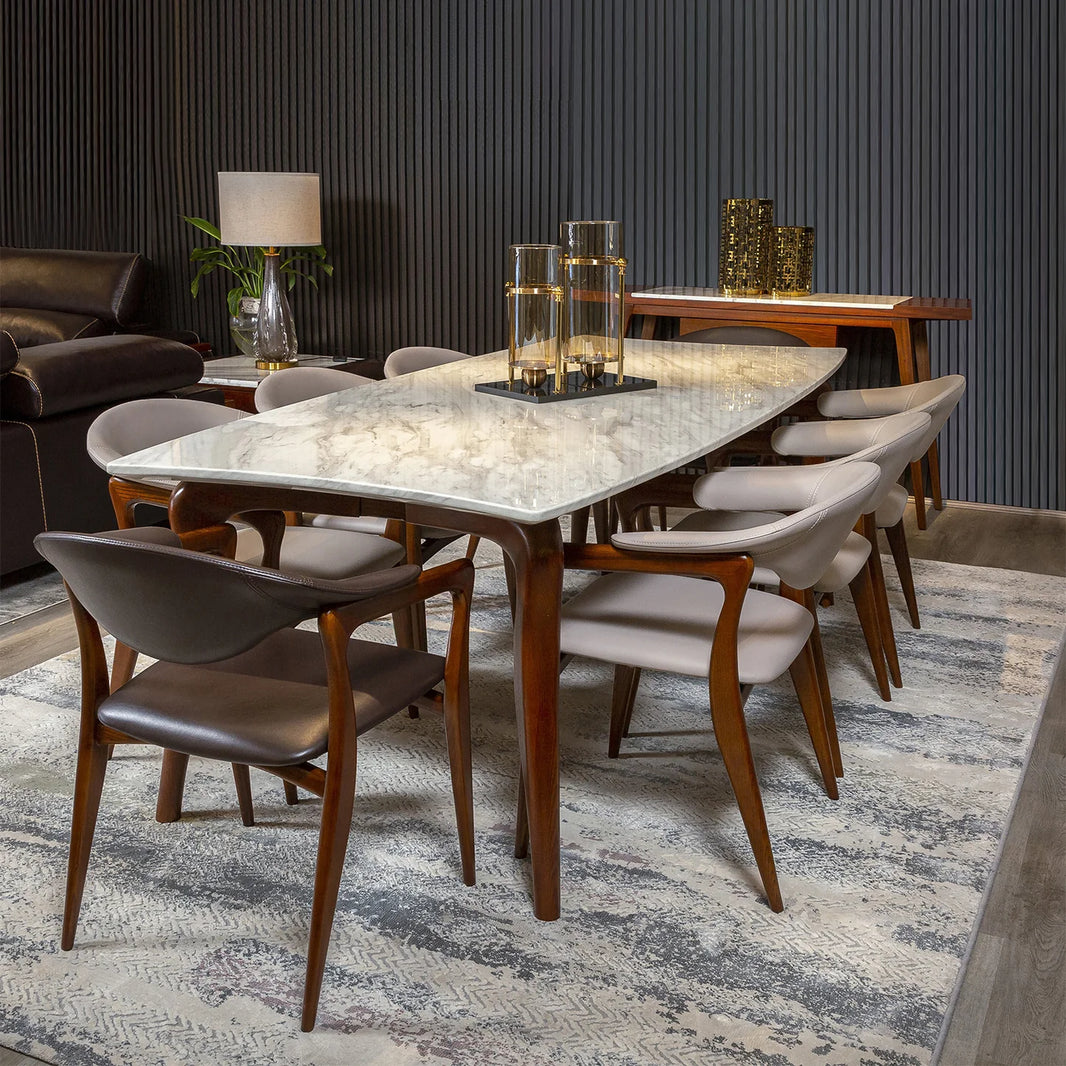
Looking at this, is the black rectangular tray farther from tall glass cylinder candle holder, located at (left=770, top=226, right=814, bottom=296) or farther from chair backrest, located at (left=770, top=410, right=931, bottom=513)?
tall glass cylinder candle holder, located at (left=770, top=226, right=814, bottom=296)

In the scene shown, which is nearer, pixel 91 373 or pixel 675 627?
pixel 675 627

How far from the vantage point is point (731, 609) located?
6.97ft

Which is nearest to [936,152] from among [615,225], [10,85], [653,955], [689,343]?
[689,343]

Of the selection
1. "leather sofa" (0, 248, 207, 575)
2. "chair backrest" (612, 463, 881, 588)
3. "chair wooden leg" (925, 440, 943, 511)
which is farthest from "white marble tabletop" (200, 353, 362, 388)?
"chair backrest" (612, 463, 881, 588)

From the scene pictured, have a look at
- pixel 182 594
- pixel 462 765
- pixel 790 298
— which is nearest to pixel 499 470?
pixel 462 765

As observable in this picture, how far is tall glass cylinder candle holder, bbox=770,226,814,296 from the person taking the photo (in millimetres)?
4996

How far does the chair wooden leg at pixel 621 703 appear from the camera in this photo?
2740 mm

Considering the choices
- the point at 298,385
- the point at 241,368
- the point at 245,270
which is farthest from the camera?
the point at 245,270

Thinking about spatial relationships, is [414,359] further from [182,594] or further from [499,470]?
[182,594]

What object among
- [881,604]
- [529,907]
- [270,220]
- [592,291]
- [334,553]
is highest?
[270,220]

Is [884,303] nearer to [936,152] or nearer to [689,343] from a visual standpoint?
[936,152]

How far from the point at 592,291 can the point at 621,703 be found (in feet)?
3.25

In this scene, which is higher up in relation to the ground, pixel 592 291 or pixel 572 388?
pixel 592 291

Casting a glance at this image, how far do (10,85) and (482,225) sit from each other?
3038mm
